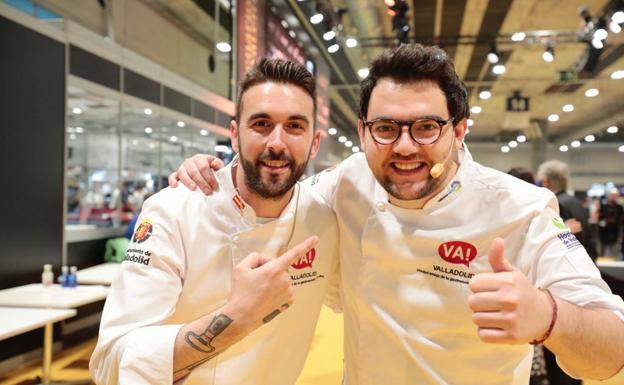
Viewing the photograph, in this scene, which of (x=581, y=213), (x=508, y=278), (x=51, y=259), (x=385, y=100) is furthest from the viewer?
(x=51, y=259)

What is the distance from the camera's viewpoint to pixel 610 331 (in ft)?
3.60

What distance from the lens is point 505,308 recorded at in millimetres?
977

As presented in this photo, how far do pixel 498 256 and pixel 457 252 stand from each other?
15.4 inches

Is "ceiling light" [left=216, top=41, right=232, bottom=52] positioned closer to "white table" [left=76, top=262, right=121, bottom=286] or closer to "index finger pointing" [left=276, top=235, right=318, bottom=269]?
Result: "white table" [left=76, top=262, right=121, bottom=286]

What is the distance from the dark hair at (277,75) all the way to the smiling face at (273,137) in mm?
17

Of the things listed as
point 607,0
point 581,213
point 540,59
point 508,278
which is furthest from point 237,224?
point 540,59

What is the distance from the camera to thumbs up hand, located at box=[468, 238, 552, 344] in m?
0.97

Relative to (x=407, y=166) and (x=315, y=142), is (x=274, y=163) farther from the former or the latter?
(x=407, y=166)

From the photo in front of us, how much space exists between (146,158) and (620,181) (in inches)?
754

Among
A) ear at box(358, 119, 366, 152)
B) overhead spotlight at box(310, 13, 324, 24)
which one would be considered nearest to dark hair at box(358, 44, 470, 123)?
ear at box(358, 119, 366, 152)

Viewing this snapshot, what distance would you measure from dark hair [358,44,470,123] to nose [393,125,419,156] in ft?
0.49

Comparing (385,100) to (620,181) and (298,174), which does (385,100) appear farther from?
(620,181)

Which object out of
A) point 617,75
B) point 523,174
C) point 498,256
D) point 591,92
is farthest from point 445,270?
point 591,92

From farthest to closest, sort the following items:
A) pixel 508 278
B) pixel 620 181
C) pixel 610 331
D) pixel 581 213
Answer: pixel 620 181 < pixel 581 213 < pixel 610 331 < pixel 508 278
